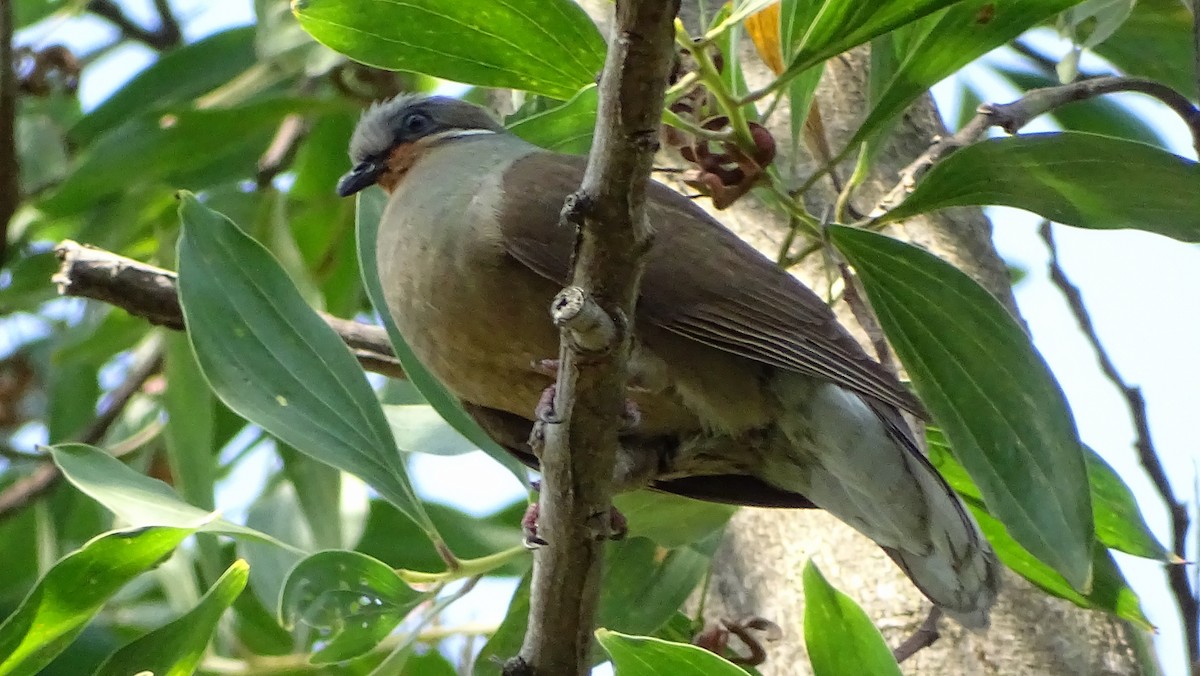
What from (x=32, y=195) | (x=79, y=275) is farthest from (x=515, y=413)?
(x=32, y=195)

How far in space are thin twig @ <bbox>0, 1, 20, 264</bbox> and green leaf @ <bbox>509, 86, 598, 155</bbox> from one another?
5.99ft

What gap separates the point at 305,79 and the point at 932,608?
2566 millimetres

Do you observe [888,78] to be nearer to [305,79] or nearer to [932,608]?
[932,608]

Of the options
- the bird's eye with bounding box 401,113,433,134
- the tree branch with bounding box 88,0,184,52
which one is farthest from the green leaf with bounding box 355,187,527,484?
the tree branch with bounding box 88,0,184,52

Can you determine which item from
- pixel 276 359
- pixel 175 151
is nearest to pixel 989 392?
pixel 276 359

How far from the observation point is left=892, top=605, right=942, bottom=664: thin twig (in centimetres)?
227

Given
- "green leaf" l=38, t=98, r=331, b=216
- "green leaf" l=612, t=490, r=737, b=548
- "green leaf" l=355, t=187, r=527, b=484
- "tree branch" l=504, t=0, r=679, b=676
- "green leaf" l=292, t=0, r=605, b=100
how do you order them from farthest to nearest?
"green leaf" l=38, t=98, r=331, b=216, "green leaf" l=355, t=187, r=527, b=484, "green leaf" l=612, t=490, r=737, b=548, "green leaf" l=292, t=0, r=605, b=100, "tree branch" l=504, t=0, r=679, b=676

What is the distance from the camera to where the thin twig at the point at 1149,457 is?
6.63 ft

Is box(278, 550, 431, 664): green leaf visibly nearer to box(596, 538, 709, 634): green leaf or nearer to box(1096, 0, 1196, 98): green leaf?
box(596, 538, 709, 634): green leaf

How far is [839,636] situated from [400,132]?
5.43ft

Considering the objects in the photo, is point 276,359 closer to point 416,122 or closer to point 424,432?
point 424,432

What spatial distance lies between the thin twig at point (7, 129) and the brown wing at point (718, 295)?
1.74 metres

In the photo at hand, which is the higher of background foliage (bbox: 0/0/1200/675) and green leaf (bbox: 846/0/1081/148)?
green leaf (bbox: 846/0/1081/148)

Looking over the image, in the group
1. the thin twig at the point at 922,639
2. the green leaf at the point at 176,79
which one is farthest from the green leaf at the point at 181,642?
the green leaf at the point at 176,79
